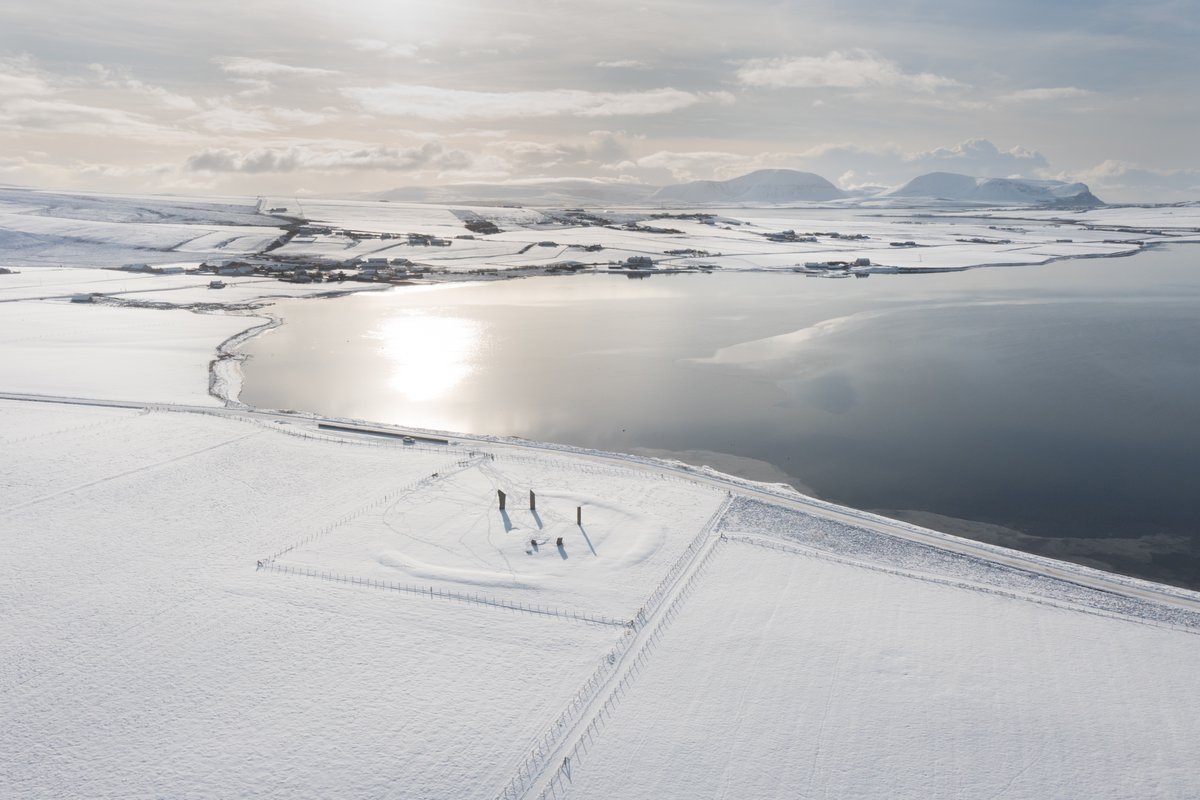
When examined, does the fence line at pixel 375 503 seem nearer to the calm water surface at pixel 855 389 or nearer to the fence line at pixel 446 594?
the fence line at pixel 446 594

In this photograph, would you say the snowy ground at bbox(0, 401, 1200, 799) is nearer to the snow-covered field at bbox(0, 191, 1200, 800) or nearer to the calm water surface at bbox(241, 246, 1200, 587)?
the snow-covered field at bbox(0, 191, 1200, 800)

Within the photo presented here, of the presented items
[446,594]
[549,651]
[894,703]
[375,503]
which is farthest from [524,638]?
[375,503]

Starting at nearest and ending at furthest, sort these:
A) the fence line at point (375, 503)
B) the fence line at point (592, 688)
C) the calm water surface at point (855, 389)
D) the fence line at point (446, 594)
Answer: the fence line at point (592, 688)
the fence line at point (446, 594)
the fence line at point (375, 503)
the calm water surface at point (855, 389)

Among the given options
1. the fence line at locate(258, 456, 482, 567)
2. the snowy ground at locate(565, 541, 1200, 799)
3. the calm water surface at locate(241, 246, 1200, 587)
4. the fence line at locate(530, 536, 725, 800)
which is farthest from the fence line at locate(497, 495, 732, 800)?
the fence line at locate(258, 456, 482, 567)

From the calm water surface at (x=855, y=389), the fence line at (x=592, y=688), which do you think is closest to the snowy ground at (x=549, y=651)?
the fence line at (x=592, y=688)

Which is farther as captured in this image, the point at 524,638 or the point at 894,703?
the point at 524,638

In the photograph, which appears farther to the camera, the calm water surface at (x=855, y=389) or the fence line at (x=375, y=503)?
the calm water surface at (x=855, y=389)

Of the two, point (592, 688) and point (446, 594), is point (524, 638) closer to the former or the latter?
point (592, 688)
